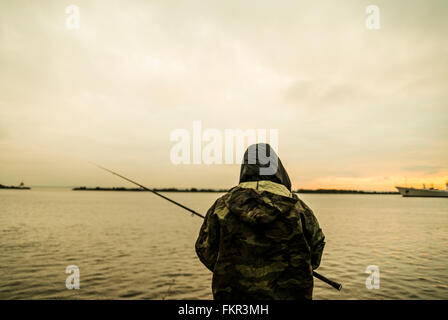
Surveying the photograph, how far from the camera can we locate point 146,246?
683 inches

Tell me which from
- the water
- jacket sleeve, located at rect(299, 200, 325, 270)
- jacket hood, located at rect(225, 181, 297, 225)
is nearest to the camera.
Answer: jacket hood, located at rect(225, 181, 297, 225)

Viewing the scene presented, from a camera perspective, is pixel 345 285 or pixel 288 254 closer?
pixel 288 254

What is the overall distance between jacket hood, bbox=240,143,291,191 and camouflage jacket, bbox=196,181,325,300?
271 millimetres

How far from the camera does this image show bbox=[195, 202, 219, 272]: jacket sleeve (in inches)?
120

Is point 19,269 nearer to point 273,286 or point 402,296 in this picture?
point 273,286

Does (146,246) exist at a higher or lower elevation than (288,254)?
lower
